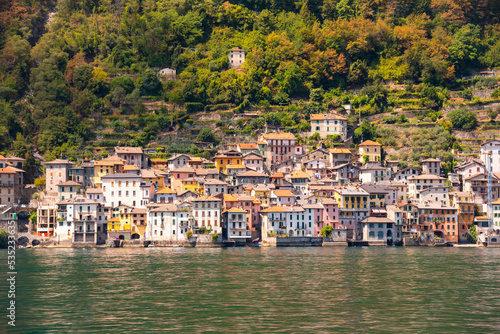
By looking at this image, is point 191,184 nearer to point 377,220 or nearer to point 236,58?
point 377,220

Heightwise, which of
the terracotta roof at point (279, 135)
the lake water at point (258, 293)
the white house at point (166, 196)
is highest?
the terracotta roof at point (279, 135)

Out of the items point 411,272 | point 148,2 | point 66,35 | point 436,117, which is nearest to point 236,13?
point 148,2

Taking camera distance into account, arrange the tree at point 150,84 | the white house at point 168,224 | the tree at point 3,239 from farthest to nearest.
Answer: the tree at point 150,84 → the white house at point 168,224 → the tree at point 3,239

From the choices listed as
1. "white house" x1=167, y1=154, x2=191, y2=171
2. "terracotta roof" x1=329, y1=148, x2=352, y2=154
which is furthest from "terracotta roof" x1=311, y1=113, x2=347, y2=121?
"white house" x1=167, y1=154, x2=191, y2=171

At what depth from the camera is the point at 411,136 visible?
331 feet

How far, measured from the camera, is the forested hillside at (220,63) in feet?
348

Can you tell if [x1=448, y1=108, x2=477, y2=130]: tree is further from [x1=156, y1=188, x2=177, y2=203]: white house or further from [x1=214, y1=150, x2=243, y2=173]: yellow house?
[x1=156, y1=188, x2=177, y2=203]: white house

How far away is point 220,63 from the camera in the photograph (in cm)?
11875

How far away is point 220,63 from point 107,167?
114 feet

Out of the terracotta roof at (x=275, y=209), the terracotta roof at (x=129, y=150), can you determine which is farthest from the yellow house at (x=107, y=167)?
the terracotta roof at (x=275, y=209)

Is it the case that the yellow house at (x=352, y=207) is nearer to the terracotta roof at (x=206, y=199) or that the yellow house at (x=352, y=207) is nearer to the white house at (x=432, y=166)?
the white house at (x=432, y=166)

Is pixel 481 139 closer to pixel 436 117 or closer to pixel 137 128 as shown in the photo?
pixel 436 117

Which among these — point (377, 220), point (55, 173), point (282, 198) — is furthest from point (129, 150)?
point (377, 220)

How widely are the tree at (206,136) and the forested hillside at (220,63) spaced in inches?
Answer: 94.7
